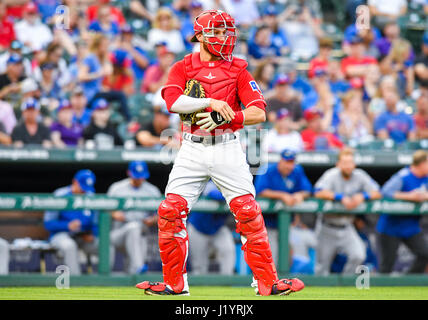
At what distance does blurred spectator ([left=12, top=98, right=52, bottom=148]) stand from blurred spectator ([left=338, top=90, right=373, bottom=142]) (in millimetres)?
4057

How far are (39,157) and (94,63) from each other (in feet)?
8.00

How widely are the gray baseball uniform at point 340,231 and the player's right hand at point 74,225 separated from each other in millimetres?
2683

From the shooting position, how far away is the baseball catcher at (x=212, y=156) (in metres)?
5.95

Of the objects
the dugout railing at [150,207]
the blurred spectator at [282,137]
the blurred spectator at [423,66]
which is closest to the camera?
the dugout railing at [150,207]

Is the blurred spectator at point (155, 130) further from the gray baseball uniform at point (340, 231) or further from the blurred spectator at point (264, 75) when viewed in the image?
the gray baseball uniform at point (340, 231)

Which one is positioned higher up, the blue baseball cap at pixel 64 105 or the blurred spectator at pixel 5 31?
the blurred spectator at pixel 5 31

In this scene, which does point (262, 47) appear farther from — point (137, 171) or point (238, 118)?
point (238, 118)

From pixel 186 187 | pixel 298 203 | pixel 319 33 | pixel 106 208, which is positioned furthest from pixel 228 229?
pixel 319 33

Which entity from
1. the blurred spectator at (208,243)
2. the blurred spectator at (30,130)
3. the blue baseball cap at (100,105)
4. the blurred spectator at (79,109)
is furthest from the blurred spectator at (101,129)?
the blurred spectator at (208,243)

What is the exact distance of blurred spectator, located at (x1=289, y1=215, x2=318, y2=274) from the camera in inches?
348

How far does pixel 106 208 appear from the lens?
27.5 feet

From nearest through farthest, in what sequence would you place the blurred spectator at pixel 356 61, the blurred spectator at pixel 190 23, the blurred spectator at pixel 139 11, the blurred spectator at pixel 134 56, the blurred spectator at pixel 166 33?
the blurred spectator at pixel 134 56
the blurred spectator at pixel 166 33
the blurred spectator at pixel 190 23
the blurred spectator at pixel 356 61
the blurred spectator at pixel 139 11

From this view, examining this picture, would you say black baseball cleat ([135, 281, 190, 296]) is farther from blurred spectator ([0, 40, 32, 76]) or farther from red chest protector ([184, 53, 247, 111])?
blurred spectator ([0, 40, 32, 76])
